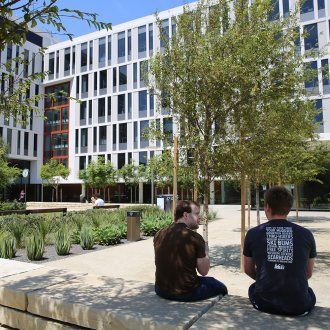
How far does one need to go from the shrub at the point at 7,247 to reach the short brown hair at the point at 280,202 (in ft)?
24.5

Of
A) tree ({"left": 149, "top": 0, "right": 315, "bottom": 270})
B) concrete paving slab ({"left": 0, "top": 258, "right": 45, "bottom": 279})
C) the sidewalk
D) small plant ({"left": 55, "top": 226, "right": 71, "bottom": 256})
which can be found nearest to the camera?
concrete paving slab ({"left": 0, "top": 258, "right": 45, "bottom": 279})

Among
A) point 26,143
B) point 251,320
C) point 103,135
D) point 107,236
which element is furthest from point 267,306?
point 26,143

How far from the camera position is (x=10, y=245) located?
9.07m

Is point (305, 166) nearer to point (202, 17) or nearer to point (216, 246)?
point (216, 246)

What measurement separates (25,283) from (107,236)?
22.7 ft

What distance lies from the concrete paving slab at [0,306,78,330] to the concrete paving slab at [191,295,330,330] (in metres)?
1.36

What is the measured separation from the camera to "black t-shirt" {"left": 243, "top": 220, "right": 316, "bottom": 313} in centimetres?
300

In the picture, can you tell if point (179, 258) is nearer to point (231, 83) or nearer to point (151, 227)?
point (231, 83)

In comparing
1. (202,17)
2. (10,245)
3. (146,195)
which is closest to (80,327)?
(10,245)

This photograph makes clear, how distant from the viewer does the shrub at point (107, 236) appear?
11398 mm

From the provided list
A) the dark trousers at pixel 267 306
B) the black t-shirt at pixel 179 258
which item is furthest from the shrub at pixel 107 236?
the dark trousers at pixel 267 306

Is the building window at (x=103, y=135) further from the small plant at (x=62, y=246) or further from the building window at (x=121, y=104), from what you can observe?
the small plant at (x=62, y=246)

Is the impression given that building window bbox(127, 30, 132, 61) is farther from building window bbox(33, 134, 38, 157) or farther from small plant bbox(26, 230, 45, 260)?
small plant bbox(26, 230, 45, 260)

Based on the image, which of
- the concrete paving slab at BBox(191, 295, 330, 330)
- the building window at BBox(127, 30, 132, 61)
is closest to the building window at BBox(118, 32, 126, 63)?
the building window at BBox(127, 30, 132, 61)
